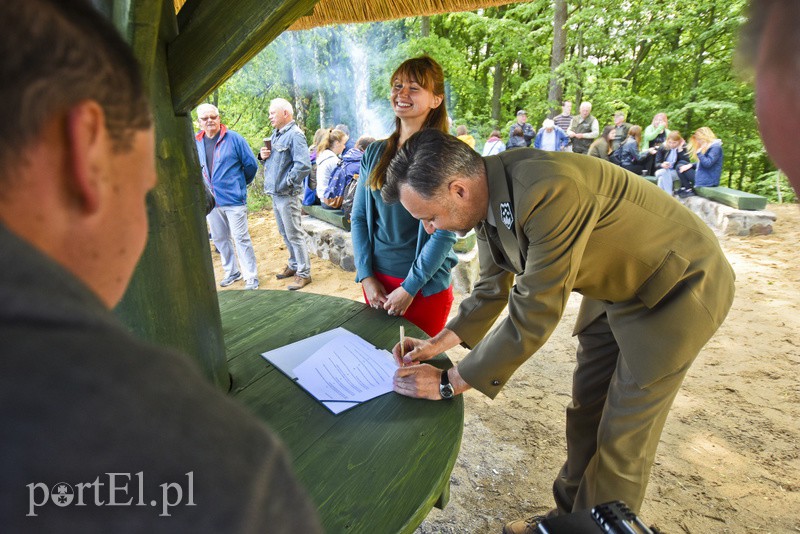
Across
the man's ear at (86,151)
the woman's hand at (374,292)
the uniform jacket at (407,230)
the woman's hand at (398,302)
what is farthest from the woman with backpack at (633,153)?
the man's ear at (86,151)

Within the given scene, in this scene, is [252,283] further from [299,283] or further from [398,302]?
[398,302]

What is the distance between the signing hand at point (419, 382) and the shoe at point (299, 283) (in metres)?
3.94

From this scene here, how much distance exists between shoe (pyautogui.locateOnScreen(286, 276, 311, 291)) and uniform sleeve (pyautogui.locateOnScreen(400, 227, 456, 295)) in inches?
131

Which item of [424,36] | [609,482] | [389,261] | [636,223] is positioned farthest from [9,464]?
[424,36]

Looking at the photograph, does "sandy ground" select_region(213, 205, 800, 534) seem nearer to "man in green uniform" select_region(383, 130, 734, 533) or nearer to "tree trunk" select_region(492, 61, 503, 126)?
"man in green uniform" select_region(383, 130, 734, 533)

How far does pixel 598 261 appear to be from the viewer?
156 centimetres

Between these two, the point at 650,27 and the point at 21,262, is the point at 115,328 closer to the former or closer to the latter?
the point at 21,262

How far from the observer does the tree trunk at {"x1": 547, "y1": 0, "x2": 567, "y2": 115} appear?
1186 centimetres

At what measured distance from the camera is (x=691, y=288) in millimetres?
1575

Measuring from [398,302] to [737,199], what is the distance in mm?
6687

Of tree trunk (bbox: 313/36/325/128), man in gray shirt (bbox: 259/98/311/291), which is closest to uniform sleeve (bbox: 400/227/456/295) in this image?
man in gray shirt (bbox: 259/98/311/291)

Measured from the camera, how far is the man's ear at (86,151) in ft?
1.23

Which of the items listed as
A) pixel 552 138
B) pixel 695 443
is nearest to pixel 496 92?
pixel 552 138

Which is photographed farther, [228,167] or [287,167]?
[287,167]
